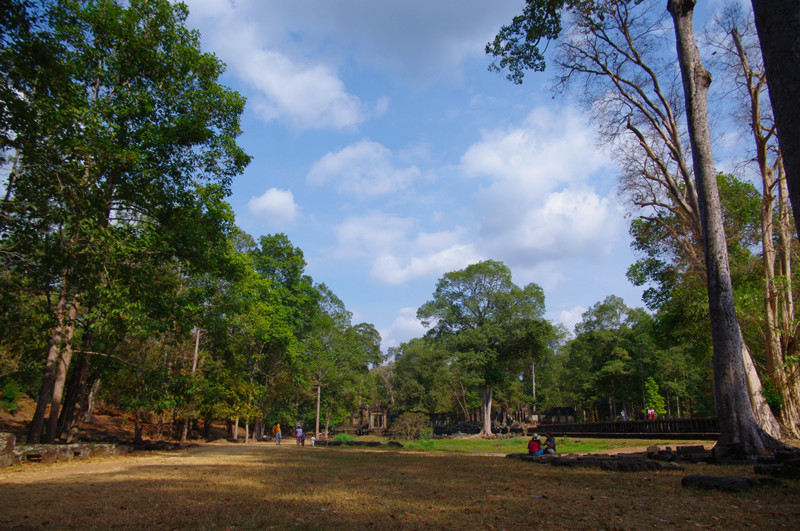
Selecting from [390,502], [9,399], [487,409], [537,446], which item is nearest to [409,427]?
[487,409]

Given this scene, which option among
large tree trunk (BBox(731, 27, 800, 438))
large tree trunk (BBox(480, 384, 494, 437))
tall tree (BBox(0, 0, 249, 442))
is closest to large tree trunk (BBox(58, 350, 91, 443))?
tall tree (BBox(0, 0, 249, 442))

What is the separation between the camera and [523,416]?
55.0 meters

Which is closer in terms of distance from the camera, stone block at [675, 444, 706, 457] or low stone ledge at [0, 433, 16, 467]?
low stone ledge at [0, 433, 16, 467]

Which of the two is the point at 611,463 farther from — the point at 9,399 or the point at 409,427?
the point at 9,399

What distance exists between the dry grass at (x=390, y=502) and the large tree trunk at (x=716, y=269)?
2239 millimetres

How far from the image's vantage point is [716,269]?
440 inches

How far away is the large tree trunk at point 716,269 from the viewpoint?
10469 millimetres

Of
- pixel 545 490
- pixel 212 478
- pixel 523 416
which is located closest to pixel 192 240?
pixel 212 478

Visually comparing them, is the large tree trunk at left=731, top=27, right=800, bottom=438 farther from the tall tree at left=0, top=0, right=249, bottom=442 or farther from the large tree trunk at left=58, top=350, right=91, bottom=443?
the large tree trunk at left=58, top=350, right=91, bottom=443

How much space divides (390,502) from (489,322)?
110 ft

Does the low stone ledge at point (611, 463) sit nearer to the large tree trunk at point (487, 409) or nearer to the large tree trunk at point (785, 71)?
the large tree trunk at point (785, 71)

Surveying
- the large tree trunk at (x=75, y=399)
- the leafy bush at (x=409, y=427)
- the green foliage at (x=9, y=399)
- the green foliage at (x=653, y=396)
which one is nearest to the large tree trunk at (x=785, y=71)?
the large tree trunk at (x=75, y=399)

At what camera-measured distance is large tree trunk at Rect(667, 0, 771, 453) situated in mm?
10469

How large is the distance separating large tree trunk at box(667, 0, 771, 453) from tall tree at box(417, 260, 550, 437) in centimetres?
2518
